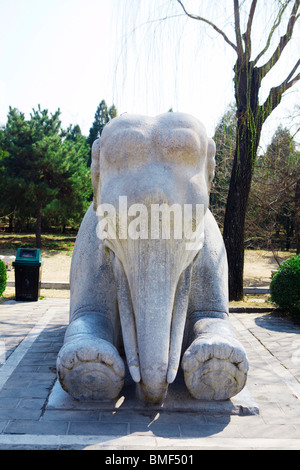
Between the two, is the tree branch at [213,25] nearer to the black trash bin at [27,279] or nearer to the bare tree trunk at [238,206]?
the bare tree trunk at [238,206]

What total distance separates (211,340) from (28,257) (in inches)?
212

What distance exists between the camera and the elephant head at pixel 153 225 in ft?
9.15

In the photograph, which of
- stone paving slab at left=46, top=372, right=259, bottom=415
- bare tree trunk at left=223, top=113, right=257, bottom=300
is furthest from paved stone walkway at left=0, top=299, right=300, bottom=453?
bare tree trunk at left=223, top=113, right=257, bottom=300

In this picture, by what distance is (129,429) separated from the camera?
111 inches

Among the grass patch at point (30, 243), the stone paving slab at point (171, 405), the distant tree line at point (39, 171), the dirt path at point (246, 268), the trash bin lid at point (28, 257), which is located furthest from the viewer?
the grass patch at point (30, 243)

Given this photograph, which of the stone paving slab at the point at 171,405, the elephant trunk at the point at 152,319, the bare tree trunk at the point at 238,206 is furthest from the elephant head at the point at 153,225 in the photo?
the bare tree trunk at the point at 238,206

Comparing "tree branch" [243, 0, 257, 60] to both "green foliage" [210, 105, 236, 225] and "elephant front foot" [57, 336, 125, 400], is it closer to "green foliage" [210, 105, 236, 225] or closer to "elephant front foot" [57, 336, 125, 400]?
"green foliage" [210, 105, 236, 225]

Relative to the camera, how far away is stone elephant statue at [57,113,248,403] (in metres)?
2.80

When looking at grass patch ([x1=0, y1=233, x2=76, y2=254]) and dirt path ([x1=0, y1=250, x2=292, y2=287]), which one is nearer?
dirt path ([x1=0, y1=250, x2=292, y2=287])

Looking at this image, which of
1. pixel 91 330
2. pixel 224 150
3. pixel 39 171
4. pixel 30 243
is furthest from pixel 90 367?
pixel 30 243

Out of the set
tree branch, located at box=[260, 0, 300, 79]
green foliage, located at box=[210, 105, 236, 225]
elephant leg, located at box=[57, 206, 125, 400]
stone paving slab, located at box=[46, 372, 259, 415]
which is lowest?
stone paving slab, located at box=[46, 372, 259, 415]

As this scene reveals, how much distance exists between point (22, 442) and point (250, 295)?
25.9 feet

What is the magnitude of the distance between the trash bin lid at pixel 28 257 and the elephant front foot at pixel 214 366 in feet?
16.6
